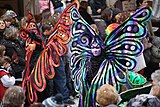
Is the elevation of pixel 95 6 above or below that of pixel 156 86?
above

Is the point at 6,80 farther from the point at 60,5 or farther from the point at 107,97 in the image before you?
the point at 60,5

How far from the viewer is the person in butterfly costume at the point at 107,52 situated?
462 centimetres

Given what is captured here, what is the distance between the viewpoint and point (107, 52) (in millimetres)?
4824

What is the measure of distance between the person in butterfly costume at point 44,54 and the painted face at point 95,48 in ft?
2.12

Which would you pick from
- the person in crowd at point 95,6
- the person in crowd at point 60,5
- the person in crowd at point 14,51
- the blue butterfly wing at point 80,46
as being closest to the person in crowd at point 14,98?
the blue butterfly wing at point 80,46

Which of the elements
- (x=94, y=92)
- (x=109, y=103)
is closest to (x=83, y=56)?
(x=94, y=92)

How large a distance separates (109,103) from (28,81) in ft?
5.71

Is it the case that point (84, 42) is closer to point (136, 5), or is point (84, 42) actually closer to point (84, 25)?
point (84, 25)

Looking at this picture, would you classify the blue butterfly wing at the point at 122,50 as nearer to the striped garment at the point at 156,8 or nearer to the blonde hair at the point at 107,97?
the blonde hair at the point at 107,97

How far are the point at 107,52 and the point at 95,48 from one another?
0.19 meters

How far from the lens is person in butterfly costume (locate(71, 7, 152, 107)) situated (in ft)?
15.1

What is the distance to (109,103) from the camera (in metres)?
3.99

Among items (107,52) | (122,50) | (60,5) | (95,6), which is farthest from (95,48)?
(95,6)

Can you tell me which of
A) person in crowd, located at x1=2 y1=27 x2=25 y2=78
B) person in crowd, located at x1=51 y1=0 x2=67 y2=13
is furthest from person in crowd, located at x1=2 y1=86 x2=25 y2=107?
person in crowd, located at x1=51 y1=0 x2=67 y2=13
